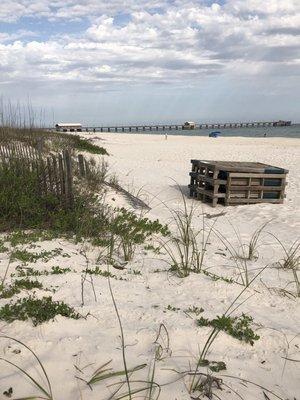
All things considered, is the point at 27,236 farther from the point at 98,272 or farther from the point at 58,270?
the point at 98,272

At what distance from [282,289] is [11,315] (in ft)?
9.71

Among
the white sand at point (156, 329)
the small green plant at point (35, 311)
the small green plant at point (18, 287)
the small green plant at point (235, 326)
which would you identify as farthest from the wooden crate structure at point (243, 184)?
the small green plant at point (35, 311)

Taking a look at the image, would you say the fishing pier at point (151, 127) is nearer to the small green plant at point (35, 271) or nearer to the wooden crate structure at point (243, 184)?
Answer: the wooden crate structure at point (243, 184)

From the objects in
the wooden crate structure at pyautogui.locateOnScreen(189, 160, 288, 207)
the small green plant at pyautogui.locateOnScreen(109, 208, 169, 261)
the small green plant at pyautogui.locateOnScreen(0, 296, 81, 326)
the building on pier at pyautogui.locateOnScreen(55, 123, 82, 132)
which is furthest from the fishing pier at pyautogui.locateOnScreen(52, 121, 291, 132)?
the small green plant at pyautogui.locateOnScreen(0, 296, 81, 326)

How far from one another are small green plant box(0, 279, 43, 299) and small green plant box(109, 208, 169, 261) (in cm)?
154

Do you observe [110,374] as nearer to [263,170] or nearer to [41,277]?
[41,277]

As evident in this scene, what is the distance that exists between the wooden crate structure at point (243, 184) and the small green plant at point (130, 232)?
3.95 meters

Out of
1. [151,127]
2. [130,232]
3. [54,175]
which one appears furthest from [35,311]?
[151,127]

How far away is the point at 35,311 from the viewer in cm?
326

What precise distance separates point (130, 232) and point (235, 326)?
305cm

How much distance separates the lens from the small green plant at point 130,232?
5.37 metres

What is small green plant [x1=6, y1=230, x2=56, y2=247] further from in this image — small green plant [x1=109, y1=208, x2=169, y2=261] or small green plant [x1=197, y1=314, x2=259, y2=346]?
small green plant [x1=197, y1=314, x2=259, y2=346]

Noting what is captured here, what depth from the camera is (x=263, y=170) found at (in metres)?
10.1

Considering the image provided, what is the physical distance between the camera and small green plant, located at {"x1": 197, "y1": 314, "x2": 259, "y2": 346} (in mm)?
3174
